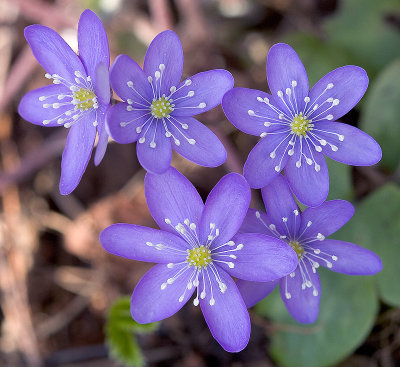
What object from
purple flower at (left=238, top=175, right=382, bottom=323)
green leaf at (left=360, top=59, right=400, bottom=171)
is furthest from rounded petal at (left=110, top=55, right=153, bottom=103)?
green leaf at (left=360, top=59, right=400, bottom=171)

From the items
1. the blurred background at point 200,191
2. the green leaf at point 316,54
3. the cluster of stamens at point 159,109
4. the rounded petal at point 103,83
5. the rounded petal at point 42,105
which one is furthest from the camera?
the green leaf at point 316,54

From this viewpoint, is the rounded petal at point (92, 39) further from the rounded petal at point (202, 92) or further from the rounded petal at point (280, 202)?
the rounded petal at point (280, 202)

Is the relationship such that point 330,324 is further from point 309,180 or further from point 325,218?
point 309,180

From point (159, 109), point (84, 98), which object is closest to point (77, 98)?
point (84, 98)

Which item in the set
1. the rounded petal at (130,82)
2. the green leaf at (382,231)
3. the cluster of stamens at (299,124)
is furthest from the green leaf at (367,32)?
the rounded petal at (130,82)

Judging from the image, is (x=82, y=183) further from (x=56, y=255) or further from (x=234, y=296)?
(x=234, y=296)

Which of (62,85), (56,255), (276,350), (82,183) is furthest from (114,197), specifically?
(276,350)

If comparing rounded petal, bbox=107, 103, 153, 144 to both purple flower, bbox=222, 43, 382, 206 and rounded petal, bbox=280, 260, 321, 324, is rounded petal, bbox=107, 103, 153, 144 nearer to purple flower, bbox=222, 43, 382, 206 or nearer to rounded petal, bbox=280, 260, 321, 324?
purple flower, bbox=222, 43, 382, 206
